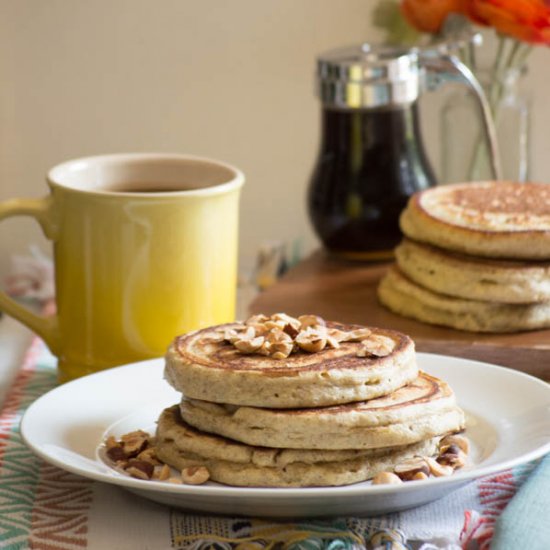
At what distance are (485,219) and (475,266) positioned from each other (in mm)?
91

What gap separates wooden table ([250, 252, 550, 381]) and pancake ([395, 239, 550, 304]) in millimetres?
49

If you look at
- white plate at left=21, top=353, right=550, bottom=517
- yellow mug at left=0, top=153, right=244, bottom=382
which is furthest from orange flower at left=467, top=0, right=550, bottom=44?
white plate at left=21, top=353, right=550, bottom=517

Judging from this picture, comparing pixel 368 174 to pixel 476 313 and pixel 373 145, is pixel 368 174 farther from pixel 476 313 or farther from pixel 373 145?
pixel 476 313

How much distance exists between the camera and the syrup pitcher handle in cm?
162

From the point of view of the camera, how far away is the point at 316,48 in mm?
2049

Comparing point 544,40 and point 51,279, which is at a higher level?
point 544,40

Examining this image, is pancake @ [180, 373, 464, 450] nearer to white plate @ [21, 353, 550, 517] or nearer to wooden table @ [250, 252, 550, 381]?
white plate @ [21, 353, 550, 517]

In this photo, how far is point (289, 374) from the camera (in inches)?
32.9

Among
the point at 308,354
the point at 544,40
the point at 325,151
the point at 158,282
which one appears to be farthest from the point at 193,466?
the point at 544,40

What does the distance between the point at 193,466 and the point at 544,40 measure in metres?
0.99

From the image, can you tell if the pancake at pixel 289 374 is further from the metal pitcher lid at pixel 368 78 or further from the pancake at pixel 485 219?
the metal pitcher lid at pixel 368 78

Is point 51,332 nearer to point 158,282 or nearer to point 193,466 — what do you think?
point 158,282

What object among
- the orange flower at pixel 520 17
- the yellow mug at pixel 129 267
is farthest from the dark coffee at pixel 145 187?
the orange flower at pixel 520 17

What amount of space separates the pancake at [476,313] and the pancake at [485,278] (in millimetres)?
13
